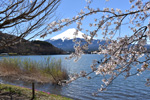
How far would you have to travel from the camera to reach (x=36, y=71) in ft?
38.5

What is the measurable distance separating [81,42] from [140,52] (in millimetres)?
1113

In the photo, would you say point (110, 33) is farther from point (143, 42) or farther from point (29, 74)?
point (29, 74)

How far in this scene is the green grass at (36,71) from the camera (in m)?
11.7

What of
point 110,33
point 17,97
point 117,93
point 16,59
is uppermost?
point 110,33

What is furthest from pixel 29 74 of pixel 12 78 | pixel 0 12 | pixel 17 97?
pixel 0 12

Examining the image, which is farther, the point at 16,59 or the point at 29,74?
the point at 16,59

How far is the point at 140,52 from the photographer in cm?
207

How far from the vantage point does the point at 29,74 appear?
11.9 metres

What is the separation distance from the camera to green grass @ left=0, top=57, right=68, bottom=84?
11.7 meters

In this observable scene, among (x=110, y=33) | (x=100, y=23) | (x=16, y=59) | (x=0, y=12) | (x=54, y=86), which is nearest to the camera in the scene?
(x=100, y=23)

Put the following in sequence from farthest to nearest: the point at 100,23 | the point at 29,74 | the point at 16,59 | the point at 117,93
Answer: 1. the point at 16,59
2. the point at 29,74
3. the point at 117,93
4. the point at 100,23

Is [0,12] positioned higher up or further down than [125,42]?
higher up

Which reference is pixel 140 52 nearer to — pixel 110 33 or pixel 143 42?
pixel 143 42

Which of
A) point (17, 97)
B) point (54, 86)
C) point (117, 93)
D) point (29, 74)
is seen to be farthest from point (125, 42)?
point (29, 74)
